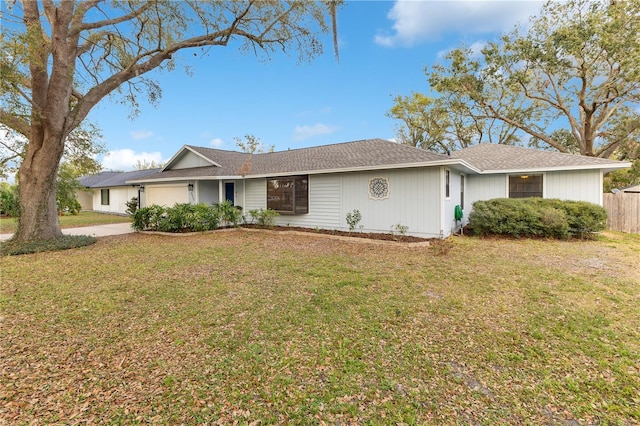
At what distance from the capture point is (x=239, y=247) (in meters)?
8.29

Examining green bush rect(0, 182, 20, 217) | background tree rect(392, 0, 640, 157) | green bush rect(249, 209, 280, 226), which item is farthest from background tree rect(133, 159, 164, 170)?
background tree rect(392, 0, 640, 157)

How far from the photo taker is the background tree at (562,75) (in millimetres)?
14289

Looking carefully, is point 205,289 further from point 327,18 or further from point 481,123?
point 481,123

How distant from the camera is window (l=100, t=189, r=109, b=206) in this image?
80.1 ft

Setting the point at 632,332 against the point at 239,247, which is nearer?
the point at 632,332

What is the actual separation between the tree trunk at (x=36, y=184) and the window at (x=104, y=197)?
18.7 meters

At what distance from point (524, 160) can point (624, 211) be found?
4.15 metres

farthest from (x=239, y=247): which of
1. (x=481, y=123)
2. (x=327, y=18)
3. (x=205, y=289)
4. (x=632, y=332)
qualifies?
(x=481, y=123)

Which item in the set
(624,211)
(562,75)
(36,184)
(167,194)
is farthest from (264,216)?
(562,75)

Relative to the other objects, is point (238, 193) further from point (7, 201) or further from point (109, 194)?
point (7, 201)

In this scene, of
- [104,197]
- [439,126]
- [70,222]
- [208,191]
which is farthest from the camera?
[439,126]

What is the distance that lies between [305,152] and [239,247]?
24.6 ft

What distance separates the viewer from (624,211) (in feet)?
35.4

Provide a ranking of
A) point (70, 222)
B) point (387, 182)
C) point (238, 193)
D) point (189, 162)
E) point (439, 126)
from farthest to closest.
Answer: point (439, 126)
point (70, 222)
point (189, 162)
point (238, 193)
point (387, 182)
